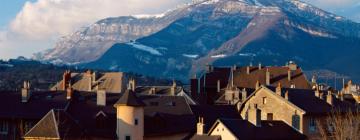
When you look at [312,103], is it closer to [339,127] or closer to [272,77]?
[339,127]

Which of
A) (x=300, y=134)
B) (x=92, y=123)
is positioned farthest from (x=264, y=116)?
(x=92, y=123)

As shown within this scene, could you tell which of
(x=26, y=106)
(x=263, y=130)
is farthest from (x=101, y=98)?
(x=263, y=130)

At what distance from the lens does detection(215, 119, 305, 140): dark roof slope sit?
7988 cm

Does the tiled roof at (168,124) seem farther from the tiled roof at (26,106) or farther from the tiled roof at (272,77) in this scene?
the tiled roof at (272,77)

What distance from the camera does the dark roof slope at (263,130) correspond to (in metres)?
79.9

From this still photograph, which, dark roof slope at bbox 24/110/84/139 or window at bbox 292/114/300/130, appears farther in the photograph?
window at bbox 292/114/300/130

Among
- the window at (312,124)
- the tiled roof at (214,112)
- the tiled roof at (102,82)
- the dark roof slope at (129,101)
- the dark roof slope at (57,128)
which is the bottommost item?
the tiled roof at (102,82)

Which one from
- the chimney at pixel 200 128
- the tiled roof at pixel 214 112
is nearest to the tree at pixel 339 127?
the tiled roof at pixel 214 112

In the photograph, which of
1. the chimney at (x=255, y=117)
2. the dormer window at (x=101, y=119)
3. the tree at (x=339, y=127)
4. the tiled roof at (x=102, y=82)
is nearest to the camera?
the tree at (x=339, y=127)

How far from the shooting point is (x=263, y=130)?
83.7 m

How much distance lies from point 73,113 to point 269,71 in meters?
49.0

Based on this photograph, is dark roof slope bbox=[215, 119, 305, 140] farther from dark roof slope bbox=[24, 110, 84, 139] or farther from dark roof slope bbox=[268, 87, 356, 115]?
dark roof slope bbox=[24, 110, 84, 139]

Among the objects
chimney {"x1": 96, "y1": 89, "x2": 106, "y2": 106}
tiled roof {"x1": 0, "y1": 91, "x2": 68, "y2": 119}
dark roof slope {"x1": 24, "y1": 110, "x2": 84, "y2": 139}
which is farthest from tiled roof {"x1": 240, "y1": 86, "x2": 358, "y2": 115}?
dark roof slope {"x1": 24, "y1": 110, "x2": 84, "y2": 139}

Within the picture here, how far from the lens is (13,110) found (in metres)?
85.3
